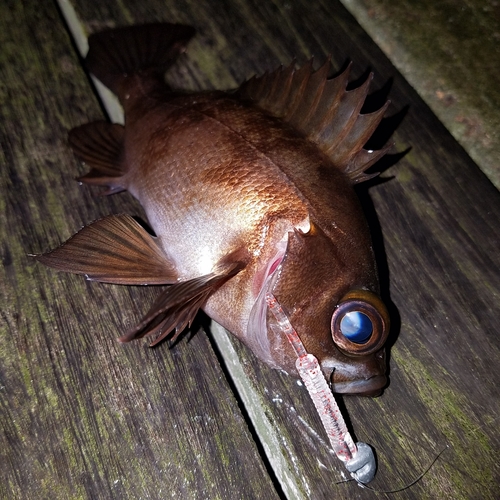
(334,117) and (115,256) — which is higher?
(334,117)

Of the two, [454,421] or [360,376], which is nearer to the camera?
[360,376]

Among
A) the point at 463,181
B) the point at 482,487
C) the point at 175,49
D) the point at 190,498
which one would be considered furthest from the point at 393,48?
the point at 190,498

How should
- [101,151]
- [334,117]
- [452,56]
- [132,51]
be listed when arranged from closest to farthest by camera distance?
[334,117]
[101,151]
[132,51]
[452,56]

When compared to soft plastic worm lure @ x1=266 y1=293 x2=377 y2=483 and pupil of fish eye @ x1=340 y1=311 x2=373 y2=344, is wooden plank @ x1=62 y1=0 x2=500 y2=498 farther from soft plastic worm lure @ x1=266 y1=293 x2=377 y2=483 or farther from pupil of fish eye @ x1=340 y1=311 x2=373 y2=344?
pupil of fish eye @ x1=340 y1=311 x2=373 y2=344

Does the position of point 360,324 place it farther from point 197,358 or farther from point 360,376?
point 197,358

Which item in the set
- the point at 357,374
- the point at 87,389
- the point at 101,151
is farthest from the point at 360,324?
the point at 101,151

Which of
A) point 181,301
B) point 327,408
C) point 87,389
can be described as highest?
point 181,301

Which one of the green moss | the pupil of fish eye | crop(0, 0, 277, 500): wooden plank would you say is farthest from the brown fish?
the green moss

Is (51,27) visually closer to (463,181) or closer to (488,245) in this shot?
(463,181)
